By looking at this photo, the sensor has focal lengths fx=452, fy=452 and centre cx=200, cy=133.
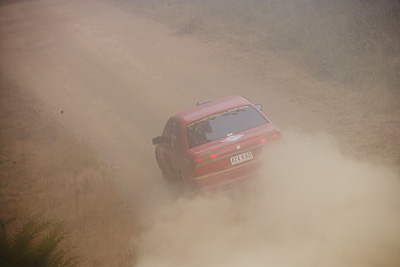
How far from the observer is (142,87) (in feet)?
58.0

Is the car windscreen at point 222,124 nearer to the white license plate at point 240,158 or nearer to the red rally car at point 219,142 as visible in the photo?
the red rally car at point 219,142

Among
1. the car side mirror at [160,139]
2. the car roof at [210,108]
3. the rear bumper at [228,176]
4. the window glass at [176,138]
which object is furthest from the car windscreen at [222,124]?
the car side mirror at [160,139]

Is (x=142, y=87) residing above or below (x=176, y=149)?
below

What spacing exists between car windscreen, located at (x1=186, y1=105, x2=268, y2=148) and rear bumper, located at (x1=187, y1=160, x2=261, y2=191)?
0.64 meters

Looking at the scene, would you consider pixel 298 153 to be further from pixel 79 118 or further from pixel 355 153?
pixel 79 118

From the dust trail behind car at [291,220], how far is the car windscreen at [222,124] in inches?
29.1

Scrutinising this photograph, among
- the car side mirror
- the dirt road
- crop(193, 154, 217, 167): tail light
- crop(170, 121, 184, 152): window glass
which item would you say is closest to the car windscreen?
crop(170, 121, 184, 152): window glass

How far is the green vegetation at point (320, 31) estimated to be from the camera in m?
13.8

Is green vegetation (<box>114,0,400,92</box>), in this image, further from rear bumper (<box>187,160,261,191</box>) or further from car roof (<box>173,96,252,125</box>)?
rear bumper (<box>187,160,261,191</box>)

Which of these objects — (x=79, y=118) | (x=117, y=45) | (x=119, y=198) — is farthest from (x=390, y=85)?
(x=117, y=45)

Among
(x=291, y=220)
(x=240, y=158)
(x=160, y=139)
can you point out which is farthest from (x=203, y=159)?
(x=160, y=139)

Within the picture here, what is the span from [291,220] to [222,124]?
2208 mm

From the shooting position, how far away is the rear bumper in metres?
7.73

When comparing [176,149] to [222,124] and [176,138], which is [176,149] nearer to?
[176,138]
